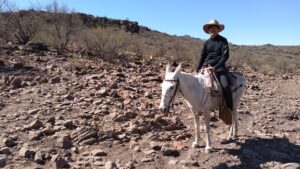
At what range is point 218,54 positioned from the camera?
7.66m

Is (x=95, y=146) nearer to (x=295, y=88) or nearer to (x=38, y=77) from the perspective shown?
(x=38, y=77)

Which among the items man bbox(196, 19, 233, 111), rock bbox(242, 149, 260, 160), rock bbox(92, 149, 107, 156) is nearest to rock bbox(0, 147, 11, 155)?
rock bbox(92, 149, 107, 156)

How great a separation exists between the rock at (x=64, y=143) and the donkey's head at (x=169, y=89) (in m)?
2.02

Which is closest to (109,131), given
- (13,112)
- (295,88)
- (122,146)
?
(122,146)

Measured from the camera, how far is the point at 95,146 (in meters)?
7.49

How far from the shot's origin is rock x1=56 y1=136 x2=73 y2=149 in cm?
726

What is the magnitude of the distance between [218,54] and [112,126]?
263cm

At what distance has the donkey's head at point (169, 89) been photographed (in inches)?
249

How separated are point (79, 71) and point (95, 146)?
19.4 feet

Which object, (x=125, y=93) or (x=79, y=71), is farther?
(x=79, y=71)

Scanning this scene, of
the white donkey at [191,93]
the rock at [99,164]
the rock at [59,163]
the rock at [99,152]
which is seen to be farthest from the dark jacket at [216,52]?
the rock at [59,163]

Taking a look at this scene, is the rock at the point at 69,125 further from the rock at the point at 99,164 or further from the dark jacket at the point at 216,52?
the dark jacket at the point at 216,52

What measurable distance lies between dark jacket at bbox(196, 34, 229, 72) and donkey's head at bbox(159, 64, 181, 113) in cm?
125

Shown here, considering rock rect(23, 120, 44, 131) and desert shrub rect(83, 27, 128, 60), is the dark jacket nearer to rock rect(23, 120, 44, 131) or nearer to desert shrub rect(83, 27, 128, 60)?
rock rect(23, 120, 44, 131)
